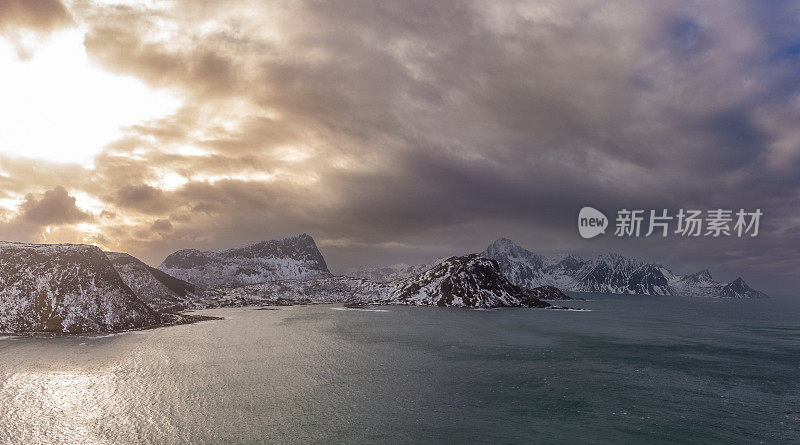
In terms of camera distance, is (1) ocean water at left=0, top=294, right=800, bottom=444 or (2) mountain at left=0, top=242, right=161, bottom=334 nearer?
(1) ocean water at left=0, top=294, right=800, bottom=444

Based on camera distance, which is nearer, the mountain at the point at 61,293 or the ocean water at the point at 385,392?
the ocean water at the point at 385,392

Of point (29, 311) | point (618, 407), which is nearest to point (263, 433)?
point (618, 407)

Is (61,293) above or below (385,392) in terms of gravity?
above

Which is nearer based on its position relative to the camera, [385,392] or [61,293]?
[385,392]
